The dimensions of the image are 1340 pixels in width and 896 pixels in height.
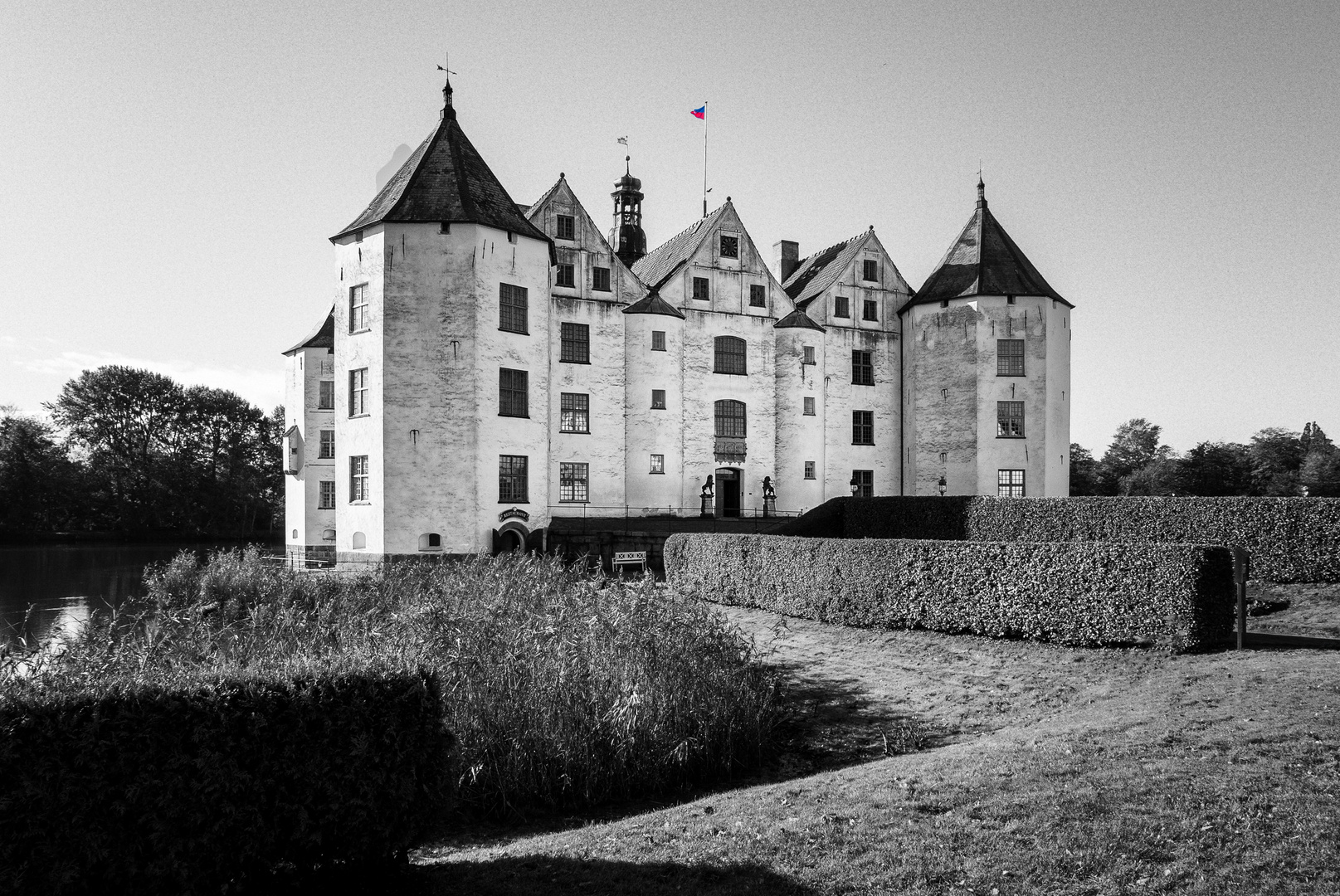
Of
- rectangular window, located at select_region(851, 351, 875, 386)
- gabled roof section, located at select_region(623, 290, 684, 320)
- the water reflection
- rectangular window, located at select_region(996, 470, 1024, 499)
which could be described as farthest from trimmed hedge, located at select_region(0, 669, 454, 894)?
rectangular window, located at select_region(851, 351, 875, 386)

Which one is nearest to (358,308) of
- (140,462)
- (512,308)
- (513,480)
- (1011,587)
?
(512,308)

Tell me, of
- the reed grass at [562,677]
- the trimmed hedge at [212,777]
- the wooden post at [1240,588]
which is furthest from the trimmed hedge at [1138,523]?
the trimmed hedge at [212,777]

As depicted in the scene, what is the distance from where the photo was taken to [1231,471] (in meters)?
68.2

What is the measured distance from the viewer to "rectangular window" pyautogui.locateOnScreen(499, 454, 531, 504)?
1159 inches

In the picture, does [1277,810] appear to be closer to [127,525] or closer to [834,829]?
[834,829]

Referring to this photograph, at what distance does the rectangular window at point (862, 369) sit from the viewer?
38125mm

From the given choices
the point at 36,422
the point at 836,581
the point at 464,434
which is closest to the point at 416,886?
the point at 836,581

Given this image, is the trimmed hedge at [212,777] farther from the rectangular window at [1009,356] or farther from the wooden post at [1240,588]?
the rectangular window at [1009,356]

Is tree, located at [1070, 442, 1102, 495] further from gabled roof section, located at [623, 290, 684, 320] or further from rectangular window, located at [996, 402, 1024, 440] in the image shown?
gabled roof section, located at [623, 290, 684, 320]

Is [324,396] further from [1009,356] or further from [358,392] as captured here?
[1009,356]

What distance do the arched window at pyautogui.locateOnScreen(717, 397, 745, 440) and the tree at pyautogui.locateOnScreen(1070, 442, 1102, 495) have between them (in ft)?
122

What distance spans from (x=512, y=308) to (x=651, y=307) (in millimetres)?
5959

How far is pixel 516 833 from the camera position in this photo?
8.18 meters

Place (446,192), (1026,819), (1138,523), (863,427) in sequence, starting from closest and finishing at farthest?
(1026,819) → (1138,523) → (446,192) → (863,427)
